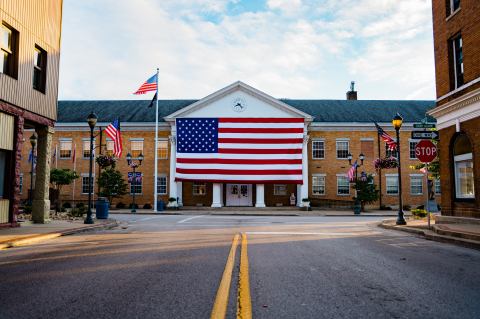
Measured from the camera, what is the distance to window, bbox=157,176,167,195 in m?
39.0

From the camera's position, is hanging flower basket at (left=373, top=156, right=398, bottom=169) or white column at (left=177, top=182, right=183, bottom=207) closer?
hanging flower basket at (left=373, top=156, right=398, bottom=169)

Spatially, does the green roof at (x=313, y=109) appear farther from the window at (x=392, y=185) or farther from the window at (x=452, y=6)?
the window at (x=452, y=6)

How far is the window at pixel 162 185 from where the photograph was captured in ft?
128

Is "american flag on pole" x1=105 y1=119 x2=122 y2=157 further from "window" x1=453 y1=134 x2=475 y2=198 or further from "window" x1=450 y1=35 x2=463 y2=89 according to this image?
"window" x1=450 y1=35 x2=463 y2=89

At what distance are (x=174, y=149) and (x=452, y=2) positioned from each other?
2558cm

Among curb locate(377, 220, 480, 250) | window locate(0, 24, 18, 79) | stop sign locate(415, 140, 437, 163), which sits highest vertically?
window locate(0, 24, 18, 79)

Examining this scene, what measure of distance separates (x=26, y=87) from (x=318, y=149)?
28.5 meters

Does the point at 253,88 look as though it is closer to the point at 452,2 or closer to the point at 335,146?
the point at 335,146

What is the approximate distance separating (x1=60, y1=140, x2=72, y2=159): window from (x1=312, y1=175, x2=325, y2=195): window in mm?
23188

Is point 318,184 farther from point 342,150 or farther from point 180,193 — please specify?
point 180,193

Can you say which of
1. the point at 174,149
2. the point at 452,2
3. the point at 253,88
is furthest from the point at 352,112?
the point at 452,2

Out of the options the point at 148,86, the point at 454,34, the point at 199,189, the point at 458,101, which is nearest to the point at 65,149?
the point at 199,189

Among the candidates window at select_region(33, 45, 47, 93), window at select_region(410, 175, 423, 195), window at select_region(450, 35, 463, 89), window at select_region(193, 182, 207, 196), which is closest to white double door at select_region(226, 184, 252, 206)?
window at select_region(193, 182, 207, 196)

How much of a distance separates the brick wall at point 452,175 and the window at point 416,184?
902 inches
